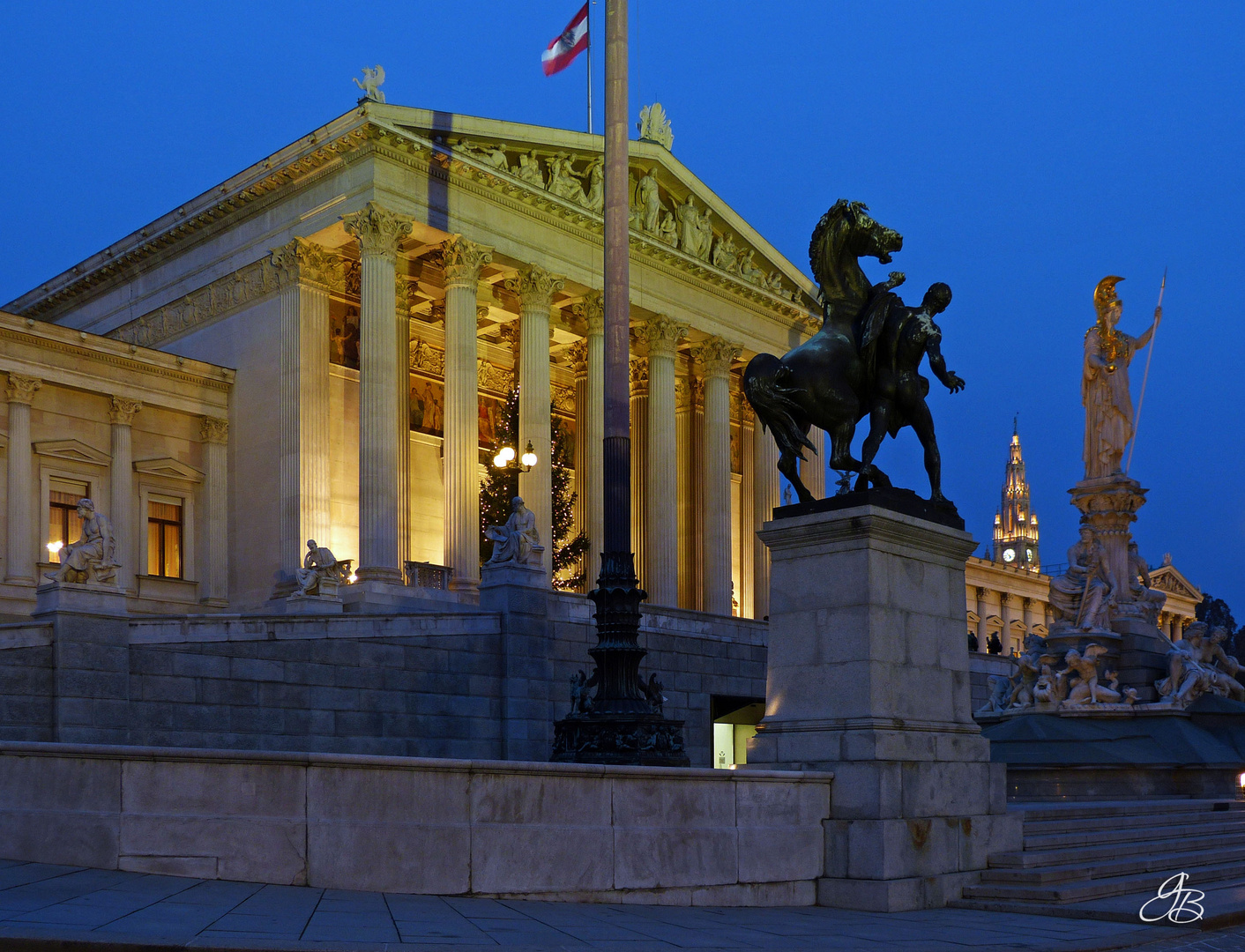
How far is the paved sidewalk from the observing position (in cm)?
810

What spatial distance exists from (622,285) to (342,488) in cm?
2715

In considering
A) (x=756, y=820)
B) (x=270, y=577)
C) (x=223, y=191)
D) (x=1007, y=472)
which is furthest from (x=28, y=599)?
(x=1007, y=472)

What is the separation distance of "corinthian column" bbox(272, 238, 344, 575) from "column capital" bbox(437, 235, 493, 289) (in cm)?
361

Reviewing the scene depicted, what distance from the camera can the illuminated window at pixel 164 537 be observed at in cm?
4231

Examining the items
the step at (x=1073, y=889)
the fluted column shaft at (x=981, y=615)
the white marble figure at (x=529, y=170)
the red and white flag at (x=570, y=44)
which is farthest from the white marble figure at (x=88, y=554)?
the fluted column shaft at (x=981, y=615)

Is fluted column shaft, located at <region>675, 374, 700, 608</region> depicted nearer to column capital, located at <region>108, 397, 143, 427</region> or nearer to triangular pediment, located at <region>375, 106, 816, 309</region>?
triangular pediment, located at <region>375, 106, 816, 309</region>

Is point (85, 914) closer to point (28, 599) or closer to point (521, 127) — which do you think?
point (28, 599)

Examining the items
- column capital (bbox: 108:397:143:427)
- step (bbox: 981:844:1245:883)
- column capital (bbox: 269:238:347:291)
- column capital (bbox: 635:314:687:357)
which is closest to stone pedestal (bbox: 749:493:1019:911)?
step (bbox: 981:844:1245:883)

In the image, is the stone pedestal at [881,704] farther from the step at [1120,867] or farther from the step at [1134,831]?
the step at [1134,831]

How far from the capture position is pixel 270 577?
4094 cm

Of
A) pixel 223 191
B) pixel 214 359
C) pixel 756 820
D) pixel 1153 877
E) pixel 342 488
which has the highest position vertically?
pixel 223 191

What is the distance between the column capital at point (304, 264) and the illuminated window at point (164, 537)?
7775 millimetres

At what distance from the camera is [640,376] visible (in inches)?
1997

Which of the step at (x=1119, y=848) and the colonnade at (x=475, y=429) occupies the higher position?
the colonnade at (x=475, y=429)
